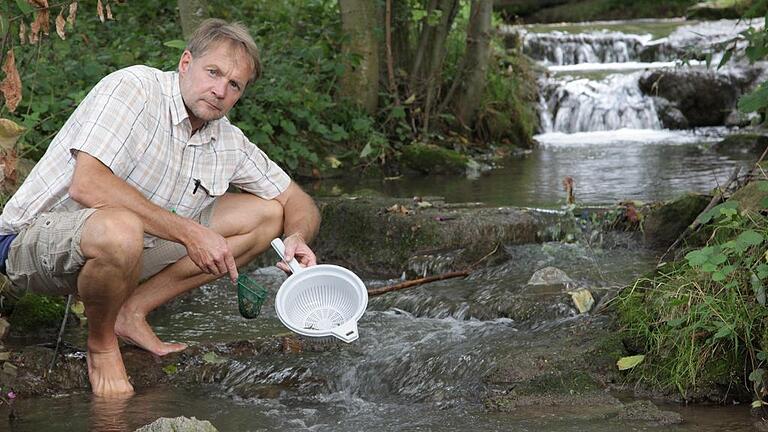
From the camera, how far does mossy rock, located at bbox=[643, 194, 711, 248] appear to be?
5.52 m

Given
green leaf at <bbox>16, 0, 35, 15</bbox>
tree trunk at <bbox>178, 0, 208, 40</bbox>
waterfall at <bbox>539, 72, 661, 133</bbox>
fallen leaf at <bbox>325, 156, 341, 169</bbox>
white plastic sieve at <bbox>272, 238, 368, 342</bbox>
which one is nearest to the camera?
white plastic sieve at <bbox>272, 238, 368, 342</bbox>

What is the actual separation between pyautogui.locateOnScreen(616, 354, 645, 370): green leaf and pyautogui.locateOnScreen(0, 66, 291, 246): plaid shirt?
1513 millimetres

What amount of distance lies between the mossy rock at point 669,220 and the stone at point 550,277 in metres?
0.86

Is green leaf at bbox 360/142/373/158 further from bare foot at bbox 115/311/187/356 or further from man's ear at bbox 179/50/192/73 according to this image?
man's ear at bbox 179/50/192/73

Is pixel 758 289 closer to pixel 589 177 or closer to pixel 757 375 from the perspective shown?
pixel 757 375

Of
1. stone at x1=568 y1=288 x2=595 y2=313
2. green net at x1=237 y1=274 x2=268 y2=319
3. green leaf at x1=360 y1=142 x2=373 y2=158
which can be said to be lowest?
green leaf at x1=360 y1=142 x2=373 y2=158

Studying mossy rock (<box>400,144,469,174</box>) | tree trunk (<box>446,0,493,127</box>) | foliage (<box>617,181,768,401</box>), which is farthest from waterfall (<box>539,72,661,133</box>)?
foliage (<box>617,181,768,401</box>)

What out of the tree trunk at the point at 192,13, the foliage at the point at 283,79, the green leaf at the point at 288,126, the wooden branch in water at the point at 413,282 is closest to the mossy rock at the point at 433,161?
the foliage at the point at 283,79

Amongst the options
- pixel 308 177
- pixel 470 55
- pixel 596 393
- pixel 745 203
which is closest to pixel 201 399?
pixel 596 393

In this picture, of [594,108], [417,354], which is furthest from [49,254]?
[594,108]

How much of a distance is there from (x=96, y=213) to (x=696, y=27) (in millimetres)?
14243

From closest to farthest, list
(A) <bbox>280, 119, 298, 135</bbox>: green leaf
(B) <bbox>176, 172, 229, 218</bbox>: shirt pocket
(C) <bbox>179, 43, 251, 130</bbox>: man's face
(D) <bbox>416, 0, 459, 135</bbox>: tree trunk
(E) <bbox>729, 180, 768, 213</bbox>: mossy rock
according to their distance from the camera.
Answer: (C) <bbox>179, 43, 251, 130</bbox>: man's face → (B) <bbox>176, 172, 229, 218</bbox>: shirt pocket → (E) <bbox>729, 180, 768, 213</bbox>: mossy rock → (A) <bbox>280, 119, 298, 135</bbox>: green leaf → (D) <bbox>416, 0, 459, 135</bbox>: tree trunk

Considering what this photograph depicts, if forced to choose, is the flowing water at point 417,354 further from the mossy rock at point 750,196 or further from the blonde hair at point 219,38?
the blonde hair at point 219,38

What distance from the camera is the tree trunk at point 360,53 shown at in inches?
358
